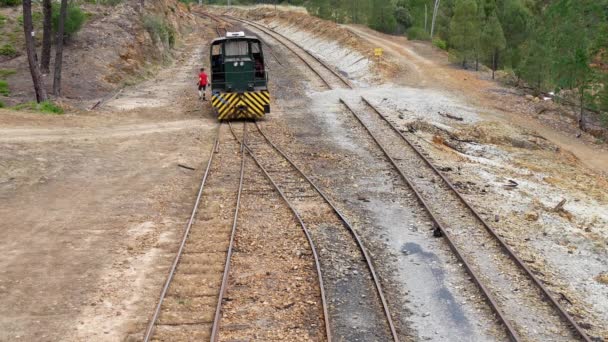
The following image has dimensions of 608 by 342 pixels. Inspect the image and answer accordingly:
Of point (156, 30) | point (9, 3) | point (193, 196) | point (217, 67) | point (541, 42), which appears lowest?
point (193, 196)

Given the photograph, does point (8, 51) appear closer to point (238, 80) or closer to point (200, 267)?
point (238, 80)

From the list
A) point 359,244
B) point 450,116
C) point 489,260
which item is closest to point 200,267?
point 359,244

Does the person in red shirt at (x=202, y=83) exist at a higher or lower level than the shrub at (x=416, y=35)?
lower

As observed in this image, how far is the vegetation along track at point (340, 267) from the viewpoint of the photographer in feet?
32.1

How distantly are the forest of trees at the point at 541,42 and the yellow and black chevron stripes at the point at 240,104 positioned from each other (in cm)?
1481

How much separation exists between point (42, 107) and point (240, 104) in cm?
836

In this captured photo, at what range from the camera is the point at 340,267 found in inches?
465

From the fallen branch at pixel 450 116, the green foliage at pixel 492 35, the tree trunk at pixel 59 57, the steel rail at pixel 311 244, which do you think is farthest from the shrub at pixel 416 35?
the steel rail at pixel 311 244

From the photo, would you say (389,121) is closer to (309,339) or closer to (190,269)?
(190,269)

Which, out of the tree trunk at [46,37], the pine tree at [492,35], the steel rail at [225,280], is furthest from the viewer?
the pine tree at [492,35]

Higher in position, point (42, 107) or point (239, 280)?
point (42, 107)

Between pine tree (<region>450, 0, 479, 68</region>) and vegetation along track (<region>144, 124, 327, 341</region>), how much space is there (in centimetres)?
2640

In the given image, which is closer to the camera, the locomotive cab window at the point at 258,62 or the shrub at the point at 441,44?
the locomotive cab window at the point at 258,62

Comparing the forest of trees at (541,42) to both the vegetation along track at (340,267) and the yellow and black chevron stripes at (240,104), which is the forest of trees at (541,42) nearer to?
the yellow and black chevron stripes at (240,104)
